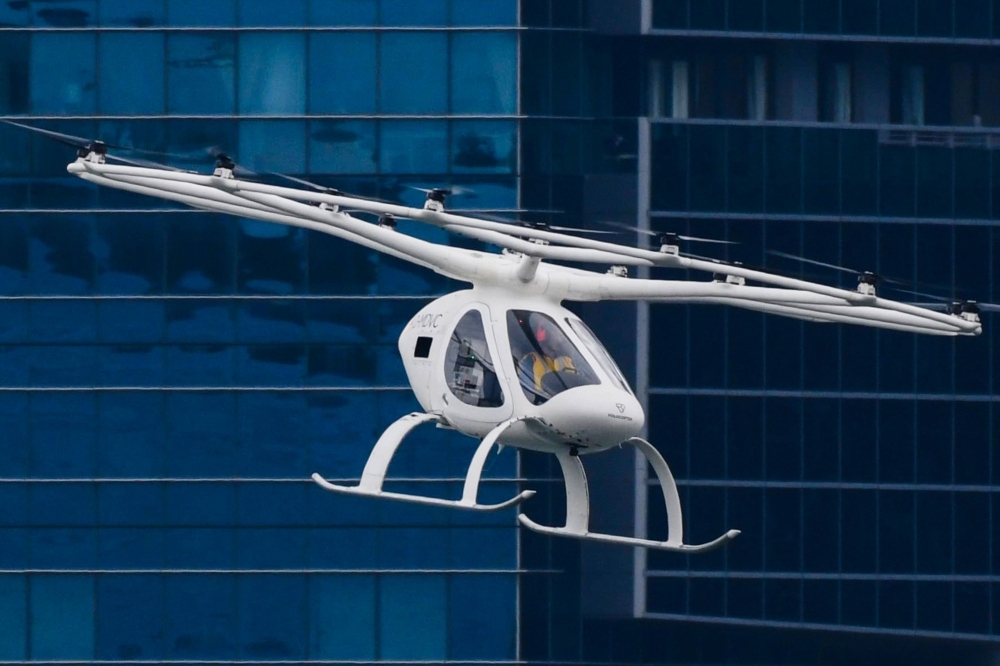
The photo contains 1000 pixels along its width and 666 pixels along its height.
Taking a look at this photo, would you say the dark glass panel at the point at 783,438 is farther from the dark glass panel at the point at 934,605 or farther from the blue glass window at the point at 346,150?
the blue glass window at the point at 346,150

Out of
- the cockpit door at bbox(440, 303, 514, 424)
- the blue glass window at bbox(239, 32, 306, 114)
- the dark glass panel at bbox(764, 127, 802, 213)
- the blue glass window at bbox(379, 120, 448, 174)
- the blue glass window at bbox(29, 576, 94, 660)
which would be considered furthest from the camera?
the dark glass panel at bbox(764, 127, 802, 213)

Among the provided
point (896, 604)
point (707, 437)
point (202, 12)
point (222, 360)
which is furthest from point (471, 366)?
point (896, 604)

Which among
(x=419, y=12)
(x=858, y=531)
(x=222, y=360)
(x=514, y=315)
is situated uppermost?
(x=419, y=12)

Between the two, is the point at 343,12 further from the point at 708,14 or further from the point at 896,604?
the point at 896,604

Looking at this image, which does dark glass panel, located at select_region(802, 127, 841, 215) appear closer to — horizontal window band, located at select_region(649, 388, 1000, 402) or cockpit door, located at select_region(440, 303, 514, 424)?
horizontal window band, located at select_region(649, 388, 1000, 402)

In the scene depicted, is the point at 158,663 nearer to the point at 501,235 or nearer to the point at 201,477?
the point at 201,477

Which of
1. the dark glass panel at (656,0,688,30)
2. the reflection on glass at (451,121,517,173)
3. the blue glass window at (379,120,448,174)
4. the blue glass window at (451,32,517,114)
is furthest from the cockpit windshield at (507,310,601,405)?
the dark glass panel at (656,0,688,30)
